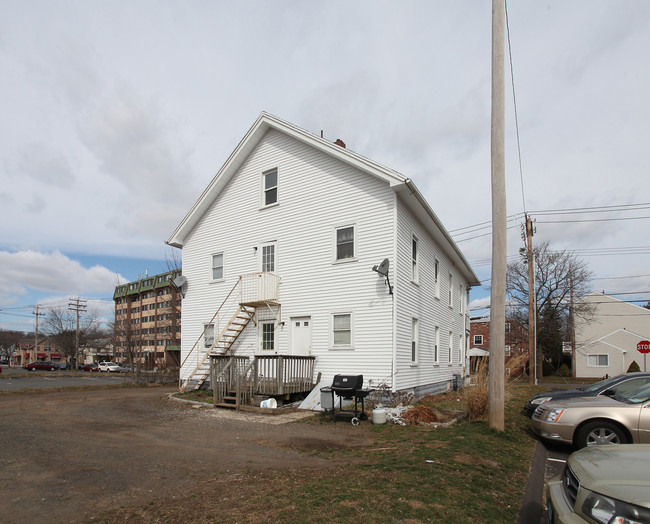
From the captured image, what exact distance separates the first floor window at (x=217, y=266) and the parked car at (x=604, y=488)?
16332 mm

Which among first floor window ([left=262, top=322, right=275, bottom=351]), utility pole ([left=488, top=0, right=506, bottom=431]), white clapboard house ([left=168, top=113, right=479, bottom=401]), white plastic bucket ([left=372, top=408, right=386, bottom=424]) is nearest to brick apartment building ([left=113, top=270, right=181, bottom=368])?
white clapboard house ([left=168, top=113, right=479, bottom=401])

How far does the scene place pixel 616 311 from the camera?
145 feet

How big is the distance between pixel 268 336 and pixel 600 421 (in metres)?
11.6

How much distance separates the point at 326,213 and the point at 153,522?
40.1 ft

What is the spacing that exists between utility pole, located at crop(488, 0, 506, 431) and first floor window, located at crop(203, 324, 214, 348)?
1295 cm

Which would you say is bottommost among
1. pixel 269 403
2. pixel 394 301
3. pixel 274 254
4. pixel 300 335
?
pixel 269 403

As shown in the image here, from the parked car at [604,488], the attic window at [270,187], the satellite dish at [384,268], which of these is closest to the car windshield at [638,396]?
the parked car at [604,488]

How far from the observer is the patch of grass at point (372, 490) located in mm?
4555

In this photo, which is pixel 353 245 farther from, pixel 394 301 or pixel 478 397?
pixel 478 397

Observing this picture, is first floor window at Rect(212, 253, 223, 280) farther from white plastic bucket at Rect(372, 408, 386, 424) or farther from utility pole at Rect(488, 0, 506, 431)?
utility pole at Rect(488, 0, 506, 431)

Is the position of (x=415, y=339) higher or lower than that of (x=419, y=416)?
higher

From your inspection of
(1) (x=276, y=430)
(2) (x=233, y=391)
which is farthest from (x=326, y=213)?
(1) (x=276, y=430)

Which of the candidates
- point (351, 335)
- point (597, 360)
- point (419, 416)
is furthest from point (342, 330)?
point (597, 360)

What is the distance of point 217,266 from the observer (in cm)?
1919
